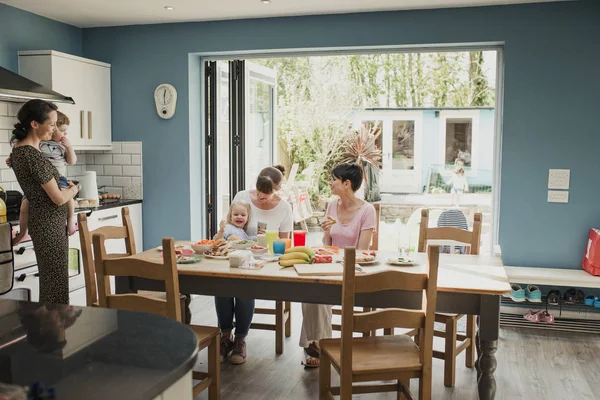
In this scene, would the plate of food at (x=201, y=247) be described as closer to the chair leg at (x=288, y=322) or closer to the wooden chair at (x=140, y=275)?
the wooden chair at (x=140, y=275)

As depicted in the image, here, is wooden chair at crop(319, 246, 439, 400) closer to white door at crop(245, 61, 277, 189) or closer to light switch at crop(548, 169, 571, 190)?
light switch at crop(548, 169, 571, 190)

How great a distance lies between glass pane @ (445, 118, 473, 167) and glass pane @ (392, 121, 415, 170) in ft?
2.06

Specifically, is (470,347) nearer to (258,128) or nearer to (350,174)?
(350,174)

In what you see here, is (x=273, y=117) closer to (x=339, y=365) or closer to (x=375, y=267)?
(x=375, y=267)

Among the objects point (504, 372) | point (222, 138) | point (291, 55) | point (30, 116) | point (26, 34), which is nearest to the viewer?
point (30, 116)

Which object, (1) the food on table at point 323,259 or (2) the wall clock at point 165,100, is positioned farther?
(2) the wall clock at point 165,100

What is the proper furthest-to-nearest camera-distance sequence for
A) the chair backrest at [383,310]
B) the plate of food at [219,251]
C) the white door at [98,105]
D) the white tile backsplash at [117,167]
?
the white tile backsplash at [117,167], the white door at [98,105], the plate of food at [219,251], the chair backrest at [383,310]

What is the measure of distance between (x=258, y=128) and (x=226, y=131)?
2.23ft

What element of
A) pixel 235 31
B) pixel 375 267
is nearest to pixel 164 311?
pixel 375 267

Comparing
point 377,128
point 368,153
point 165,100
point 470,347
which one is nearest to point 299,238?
point 470,347

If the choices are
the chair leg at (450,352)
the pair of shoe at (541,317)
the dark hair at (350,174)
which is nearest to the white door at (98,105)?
the dark hair at (350,174)

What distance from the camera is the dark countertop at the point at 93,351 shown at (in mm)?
1267

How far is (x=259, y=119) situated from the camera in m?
6.52

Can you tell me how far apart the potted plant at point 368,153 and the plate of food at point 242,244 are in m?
6.46
